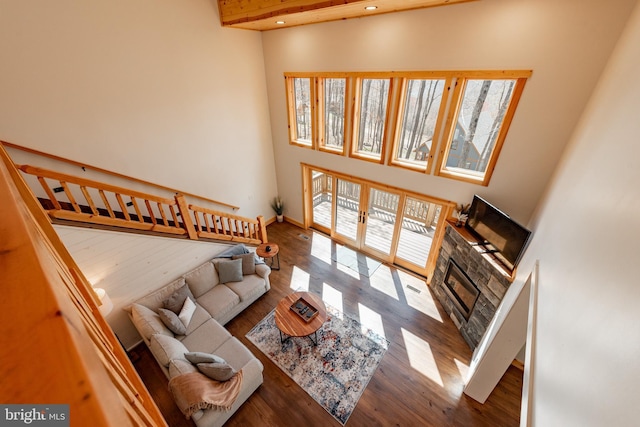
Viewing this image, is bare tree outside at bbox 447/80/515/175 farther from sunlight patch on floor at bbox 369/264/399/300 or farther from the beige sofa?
the beige sofa

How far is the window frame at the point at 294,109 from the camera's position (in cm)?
501

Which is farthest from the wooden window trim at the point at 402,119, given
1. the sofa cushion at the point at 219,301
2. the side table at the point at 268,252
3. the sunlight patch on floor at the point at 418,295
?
the sofa cushion at the point at 219,301

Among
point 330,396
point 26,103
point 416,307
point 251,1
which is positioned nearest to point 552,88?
point 416,307

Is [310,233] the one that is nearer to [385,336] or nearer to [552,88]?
[385,336]

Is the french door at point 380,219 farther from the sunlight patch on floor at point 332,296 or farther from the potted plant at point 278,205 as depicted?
the sunlight patch on floor at point 332,296

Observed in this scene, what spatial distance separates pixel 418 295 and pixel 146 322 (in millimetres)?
4493

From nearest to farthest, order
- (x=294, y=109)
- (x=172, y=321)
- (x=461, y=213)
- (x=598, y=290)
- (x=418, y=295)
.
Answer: (x=598, y=290) → (x=172, y=321) → (x=461, y=213) → (x=418, y=295) → (x=294, y=109)

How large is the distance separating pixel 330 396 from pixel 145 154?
4.66 metres

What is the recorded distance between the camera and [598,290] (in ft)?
3.24

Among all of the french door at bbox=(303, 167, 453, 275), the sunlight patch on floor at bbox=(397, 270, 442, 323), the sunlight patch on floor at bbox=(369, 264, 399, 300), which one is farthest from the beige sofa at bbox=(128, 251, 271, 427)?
the sunlight patch on floor at bbox=(397, 270, 442, 323)

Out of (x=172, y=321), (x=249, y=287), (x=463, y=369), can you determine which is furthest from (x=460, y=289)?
(x=172, y=321)

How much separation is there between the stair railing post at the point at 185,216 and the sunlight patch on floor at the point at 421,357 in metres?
3.85

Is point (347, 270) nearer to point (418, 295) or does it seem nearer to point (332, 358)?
point (418, 295)
